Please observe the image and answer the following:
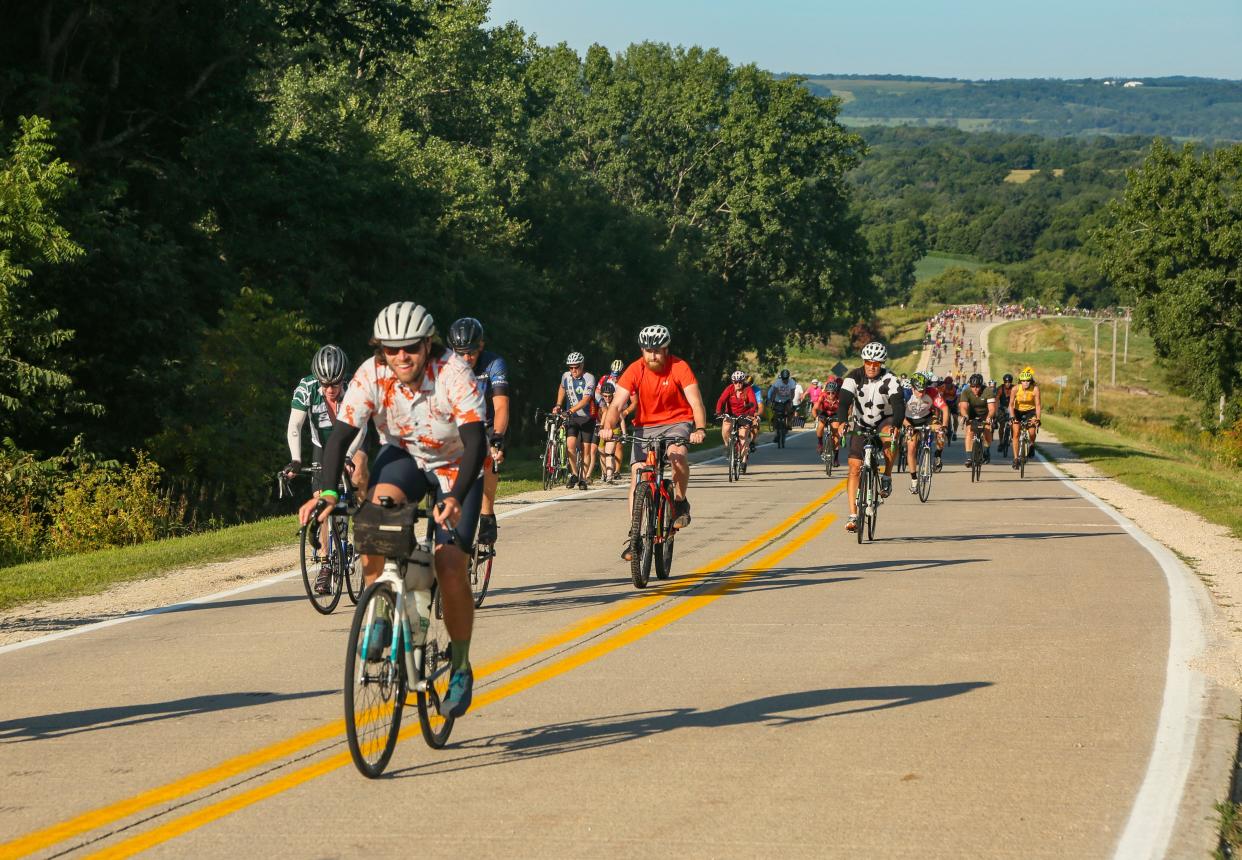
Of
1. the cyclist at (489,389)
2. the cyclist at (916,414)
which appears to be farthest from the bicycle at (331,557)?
the cyclist at (916,414)

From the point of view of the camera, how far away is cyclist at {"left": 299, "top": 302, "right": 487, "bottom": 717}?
6.79 meters

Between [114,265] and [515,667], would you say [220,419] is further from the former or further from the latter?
[515,667]

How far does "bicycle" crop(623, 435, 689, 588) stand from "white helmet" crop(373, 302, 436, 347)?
227 inches

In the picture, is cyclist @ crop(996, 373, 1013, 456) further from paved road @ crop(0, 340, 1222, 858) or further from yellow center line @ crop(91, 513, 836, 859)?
paved road @ crop(0, 340, 1222, 858)

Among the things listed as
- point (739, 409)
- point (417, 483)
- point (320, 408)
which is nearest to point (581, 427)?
point (739, 409)

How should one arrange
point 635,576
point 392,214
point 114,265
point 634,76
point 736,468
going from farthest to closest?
point 634,76 < point 392,214 < point 736,468 < point 114,265 < point 635,576

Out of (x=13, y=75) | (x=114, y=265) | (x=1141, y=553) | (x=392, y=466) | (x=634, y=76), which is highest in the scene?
(x=634, y=76)

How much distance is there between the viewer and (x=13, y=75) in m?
25.8

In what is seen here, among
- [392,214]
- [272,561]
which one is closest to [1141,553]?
[272,561]

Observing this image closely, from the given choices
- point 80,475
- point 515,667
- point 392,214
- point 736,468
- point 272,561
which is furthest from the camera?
point 392,214

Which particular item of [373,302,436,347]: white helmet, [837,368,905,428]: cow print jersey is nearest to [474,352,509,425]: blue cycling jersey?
[373,302,436,347]: white helmet

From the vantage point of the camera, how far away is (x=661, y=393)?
527 inches

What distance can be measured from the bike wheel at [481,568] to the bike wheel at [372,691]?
15.8 ft

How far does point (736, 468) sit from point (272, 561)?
14147mm
